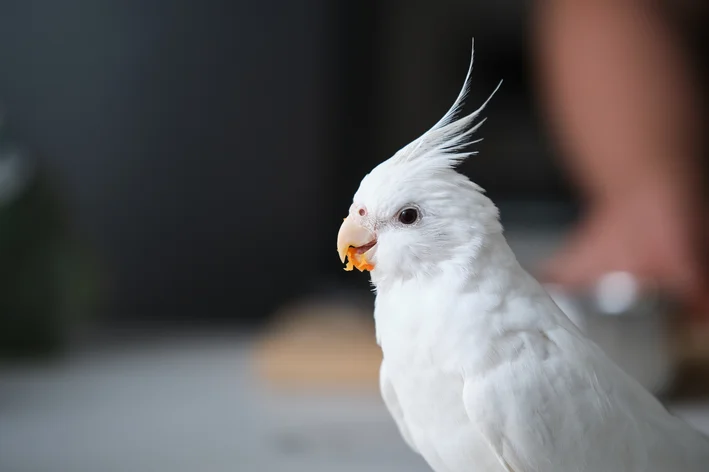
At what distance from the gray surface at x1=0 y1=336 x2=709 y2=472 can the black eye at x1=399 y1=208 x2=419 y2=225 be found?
0.31 m

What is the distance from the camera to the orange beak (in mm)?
358

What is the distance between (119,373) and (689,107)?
85cm

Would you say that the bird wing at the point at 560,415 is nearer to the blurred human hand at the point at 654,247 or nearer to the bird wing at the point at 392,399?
the bird wing at the point at 392,399

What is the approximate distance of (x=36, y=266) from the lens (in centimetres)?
93

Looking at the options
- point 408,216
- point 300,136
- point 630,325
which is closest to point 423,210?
point 408,216

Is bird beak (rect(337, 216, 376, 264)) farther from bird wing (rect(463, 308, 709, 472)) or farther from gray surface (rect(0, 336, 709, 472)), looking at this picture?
gray surface (rect(0, 336, 709, 472))

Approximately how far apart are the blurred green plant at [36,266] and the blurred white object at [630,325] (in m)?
0.58

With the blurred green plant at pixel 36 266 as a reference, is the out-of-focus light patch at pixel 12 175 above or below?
above

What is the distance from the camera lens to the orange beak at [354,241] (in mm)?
358

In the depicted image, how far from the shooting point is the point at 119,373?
0.95 m

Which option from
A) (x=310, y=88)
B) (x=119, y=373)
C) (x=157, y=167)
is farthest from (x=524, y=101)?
(x=119, y=373)

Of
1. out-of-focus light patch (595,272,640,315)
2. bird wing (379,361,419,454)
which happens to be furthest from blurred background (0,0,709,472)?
bird wing (379,361,419,454)

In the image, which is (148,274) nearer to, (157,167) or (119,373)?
(157,167)

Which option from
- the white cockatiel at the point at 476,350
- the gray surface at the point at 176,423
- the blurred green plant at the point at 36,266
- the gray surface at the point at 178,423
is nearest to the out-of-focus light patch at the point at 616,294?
the gray surface at the point at 178,423
